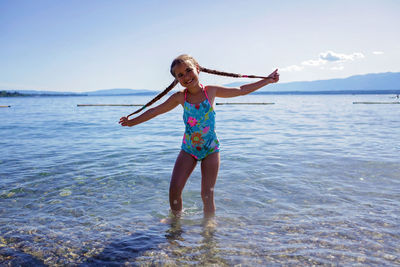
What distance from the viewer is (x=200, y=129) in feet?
14.6

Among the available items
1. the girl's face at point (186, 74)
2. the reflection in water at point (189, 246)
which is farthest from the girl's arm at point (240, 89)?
the reflection in water at point (189, 246)

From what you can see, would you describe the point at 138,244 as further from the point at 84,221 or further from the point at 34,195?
the point at 34,195

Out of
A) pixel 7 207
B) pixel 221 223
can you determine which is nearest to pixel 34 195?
pixel 7 207

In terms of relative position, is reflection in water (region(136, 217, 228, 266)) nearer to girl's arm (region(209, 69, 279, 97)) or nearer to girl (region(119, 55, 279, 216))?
girl (region(119, 55, 279, 216))

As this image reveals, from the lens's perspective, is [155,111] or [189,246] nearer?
[189,246]

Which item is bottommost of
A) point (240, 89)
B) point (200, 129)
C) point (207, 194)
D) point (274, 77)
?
point (207, 194)

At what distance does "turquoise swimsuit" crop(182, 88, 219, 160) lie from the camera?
4414mm

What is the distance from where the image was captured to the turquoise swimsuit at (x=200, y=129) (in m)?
4.41

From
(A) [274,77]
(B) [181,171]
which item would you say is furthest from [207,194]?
(A) [274,77]

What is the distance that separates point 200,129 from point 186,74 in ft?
2.77

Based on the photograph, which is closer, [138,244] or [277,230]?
[138,244]

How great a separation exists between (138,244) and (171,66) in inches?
103

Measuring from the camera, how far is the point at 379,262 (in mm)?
3543

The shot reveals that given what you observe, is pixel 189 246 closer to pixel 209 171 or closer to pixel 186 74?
pixel 209 171
